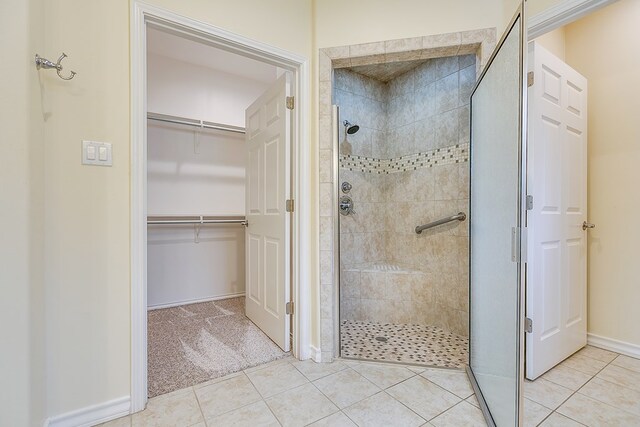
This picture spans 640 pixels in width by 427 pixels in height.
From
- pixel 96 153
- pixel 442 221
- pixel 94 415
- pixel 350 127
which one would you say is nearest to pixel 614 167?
pixel 442 221

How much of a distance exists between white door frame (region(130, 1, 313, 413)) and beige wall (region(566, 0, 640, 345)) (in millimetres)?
2221

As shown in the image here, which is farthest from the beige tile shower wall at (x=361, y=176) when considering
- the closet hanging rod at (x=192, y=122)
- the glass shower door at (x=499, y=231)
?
the glass shower door at (x=499, y=231)

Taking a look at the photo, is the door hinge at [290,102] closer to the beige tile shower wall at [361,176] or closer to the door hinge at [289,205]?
the door hinge at [289,205]

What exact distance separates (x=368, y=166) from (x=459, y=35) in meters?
1.54

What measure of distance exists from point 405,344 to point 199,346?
1583 mm

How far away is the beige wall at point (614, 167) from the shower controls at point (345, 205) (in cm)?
194

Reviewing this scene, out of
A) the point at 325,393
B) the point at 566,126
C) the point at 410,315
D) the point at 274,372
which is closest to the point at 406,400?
the point at 325,393

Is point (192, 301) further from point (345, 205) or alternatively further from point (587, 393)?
point (587, 393)

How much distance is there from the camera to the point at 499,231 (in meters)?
1.32

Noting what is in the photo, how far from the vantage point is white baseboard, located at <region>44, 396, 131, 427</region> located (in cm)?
129

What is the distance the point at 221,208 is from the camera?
3361mm

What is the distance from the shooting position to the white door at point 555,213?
175 centimetres

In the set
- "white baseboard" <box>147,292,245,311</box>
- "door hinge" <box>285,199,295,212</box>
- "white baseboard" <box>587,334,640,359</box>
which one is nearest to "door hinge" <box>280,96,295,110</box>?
"door hinge" <box>285,199,295,212</box>

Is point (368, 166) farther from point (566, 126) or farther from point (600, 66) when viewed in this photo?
point (600, 66)
